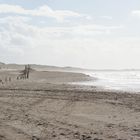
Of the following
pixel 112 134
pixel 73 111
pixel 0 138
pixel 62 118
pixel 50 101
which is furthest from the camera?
pixel 50 101

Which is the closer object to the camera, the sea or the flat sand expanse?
the flat sand expanse

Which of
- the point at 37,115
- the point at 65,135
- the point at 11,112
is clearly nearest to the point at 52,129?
the point at 65,135

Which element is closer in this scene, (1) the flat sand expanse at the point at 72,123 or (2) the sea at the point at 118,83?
(1) the flat sand expanse at the point at 72,123

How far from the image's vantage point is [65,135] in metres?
11.4

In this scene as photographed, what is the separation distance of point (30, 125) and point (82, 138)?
106 inches

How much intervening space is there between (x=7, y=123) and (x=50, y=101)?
8908 millimetres

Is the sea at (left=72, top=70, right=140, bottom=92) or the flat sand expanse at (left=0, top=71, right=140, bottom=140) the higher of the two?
the sea at (left=72, top=70, right=140, bottom=92)

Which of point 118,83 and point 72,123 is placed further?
point 118,83

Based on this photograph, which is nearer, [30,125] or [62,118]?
[30,125]

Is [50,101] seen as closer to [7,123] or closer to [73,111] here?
[73,111]

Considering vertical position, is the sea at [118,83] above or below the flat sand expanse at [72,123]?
above

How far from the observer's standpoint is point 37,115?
15773 mm

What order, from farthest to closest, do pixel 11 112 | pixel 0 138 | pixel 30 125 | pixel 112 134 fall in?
pixel 11 112 → pixel 30 125 → pixel 112 134 → pixel 0 138

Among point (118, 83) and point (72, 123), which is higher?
point (118, 83)
